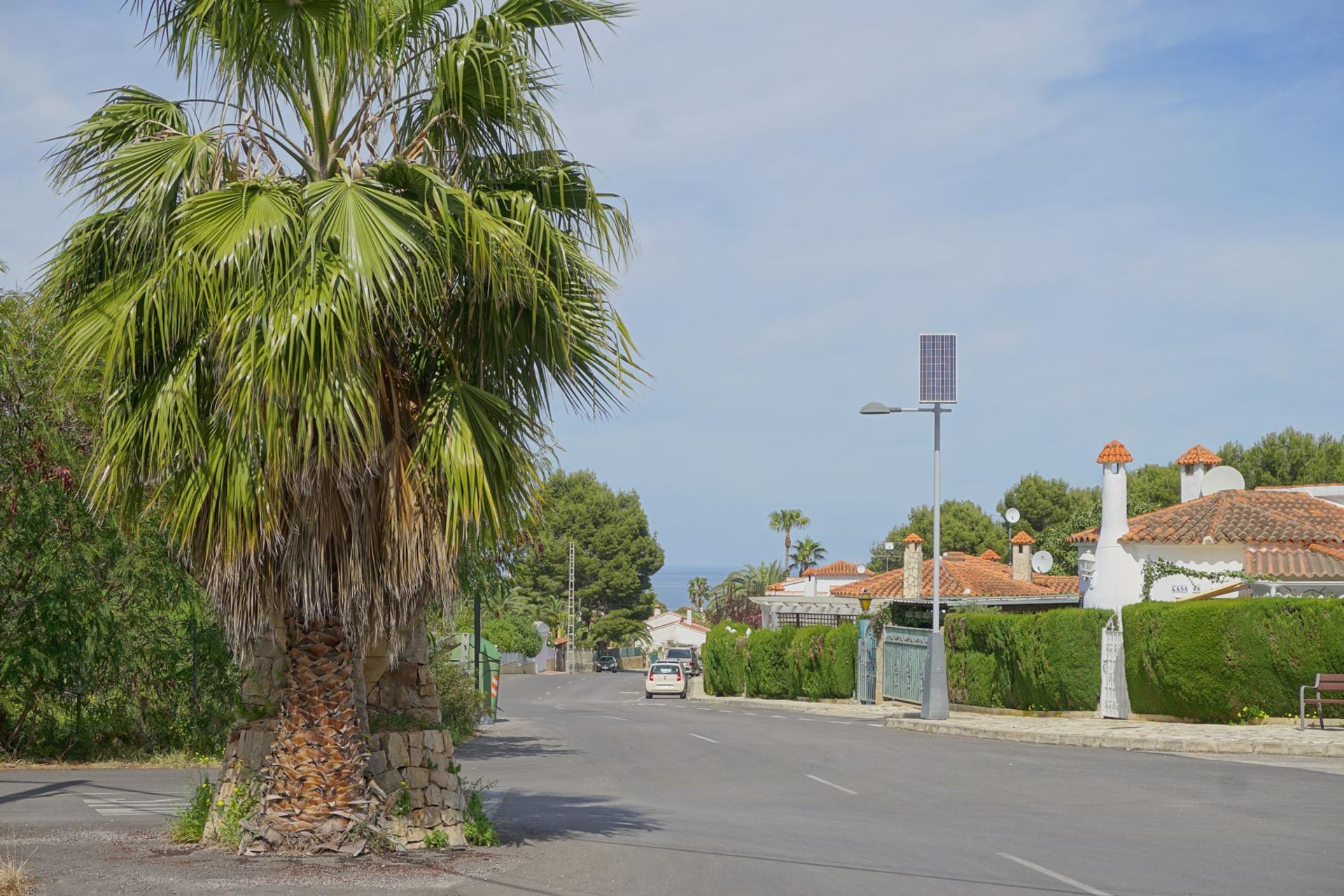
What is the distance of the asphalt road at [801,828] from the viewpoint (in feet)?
30.8

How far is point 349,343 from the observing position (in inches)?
350

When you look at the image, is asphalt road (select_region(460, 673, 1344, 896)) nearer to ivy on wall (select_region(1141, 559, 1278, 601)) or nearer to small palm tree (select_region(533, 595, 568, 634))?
ivy on wall (select_region(1141, 559, 1278, 601))

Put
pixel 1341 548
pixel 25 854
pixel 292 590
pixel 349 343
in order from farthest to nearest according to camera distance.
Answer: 1. pixel 1341 548
2. pixel 25 854
3. pixel 292 590
4. pixel 349 343

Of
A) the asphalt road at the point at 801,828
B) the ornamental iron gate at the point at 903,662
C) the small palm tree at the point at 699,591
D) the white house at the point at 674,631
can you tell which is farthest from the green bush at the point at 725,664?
the small palm tree at the point at 699,591

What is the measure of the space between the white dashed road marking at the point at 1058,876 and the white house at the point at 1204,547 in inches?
753

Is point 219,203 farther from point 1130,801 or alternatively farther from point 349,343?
point 1130,801

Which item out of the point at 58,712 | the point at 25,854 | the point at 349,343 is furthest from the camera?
the point at 58,712

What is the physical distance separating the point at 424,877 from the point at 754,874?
2.50 metres

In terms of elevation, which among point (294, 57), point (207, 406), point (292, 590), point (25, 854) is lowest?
point (25, 854)

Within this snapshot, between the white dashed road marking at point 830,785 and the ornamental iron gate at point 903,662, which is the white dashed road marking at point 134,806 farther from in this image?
the ornamental iron gate at point 903,662

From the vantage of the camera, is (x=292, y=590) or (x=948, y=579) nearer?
(x=292, y=590)

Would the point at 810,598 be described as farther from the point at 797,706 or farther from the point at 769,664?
the point at 797,706

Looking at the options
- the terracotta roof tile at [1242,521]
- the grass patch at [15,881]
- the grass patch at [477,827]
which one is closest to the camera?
the grass patch at [15,881]

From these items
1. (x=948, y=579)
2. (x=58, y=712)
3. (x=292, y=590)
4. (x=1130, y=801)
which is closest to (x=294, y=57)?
(x=292, y=590)
